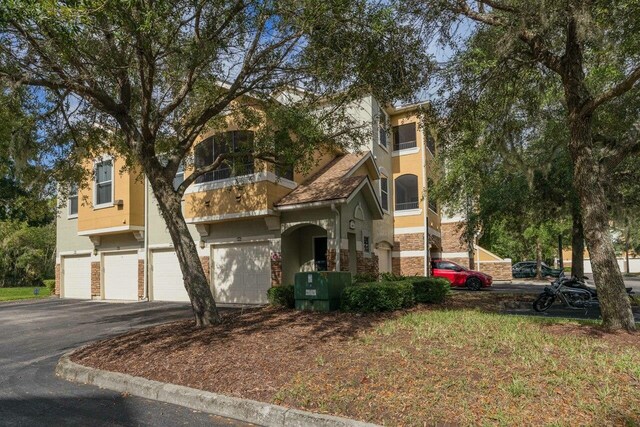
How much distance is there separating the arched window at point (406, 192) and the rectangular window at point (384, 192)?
4.39ft

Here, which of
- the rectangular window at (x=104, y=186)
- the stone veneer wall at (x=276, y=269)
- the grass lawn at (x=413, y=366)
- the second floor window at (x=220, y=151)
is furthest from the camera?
the rectangular window at (x=104, y=186)

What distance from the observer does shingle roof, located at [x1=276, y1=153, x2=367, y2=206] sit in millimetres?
13805

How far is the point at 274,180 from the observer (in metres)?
14.6

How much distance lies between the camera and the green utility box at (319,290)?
10.9 m

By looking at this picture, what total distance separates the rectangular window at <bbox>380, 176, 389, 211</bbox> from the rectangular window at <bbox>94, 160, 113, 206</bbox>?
38.5ft

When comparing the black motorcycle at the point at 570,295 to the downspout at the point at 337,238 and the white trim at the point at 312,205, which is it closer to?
the downspout at the point at 337,238

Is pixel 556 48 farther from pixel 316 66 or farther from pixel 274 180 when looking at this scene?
pixel 274 180

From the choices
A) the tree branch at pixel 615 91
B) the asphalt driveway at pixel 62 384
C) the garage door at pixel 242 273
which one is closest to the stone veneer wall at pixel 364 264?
the garage door at pixel 242 273

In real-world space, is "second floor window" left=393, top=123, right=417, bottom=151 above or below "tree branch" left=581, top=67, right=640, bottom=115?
above

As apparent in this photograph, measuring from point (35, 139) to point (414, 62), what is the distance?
9.50m

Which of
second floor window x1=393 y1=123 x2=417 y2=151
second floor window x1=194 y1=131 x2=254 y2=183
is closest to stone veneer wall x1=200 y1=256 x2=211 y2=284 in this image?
second floor window x1=194 y1=131 x2=254 y2=183

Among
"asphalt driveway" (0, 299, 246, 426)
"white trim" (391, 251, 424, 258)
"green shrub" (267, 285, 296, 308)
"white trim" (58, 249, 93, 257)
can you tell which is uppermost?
"white trim" (58, 249, 93, 257)

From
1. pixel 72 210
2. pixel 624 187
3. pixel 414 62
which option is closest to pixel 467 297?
pixel 624 187

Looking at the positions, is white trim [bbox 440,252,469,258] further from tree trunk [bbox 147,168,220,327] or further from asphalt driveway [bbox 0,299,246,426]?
tree trunk [bbox 147,168,220,327]
